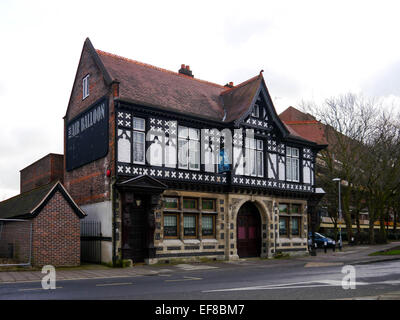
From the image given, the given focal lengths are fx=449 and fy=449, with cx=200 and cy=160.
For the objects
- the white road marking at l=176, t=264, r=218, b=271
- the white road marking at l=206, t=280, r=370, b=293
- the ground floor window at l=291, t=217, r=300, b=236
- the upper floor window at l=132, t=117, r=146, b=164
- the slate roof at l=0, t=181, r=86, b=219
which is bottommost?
the white road marking at l=176, t=264, r=218, b=271

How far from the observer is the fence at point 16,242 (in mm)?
18562

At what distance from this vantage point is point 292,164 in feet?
95.8

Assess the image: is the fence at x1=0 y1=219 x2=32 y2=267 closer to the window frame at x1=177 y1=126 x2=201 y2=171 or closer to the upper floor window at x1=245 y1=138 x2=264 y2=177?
the window frame at x1=177 y1=126 x2=201 y2=171

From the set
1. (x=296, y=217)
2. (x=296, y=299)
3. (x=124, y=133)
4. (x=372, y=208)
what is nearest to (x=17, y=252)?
(x=124, y=133)

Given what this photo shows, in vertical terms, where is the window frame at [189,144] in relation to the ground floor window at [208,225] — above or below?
above

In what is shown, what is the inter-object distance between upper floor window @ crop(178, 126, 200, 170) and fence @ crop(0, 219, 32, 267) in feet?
26.1

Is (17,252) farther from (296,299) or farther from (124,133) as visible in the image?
(296,299)

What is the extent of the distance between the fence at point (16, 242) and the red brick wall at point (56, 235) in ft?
1.21

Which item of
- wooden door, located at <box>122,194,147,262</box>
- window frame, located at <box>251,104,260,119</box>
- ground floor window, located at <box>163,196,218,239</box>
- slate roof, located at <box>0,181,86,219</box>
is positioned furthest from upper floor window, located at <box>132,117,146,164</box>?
window frame, located at <box>251,104,260,119</box>

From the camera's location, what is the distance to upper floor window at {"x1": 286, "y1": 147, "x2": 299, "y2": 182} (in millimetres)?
28842

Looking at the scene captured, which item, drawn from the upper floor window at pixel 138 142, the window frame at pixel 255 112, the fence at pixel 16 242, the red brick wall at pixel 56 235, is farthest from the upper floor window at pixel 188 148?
the fence at pixel 16 242

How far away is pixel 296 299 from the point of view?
9.65 m

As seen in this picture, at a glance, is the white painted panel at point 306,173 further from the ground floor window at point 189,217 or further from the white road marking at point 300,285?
the white road marking at point 300,285
